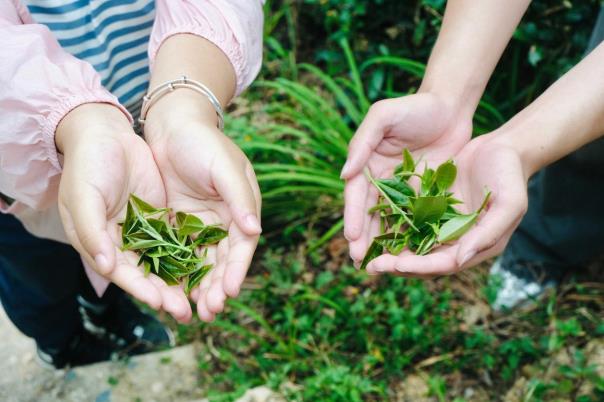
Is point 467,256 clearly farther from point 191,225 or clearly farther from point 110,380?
point 110,380

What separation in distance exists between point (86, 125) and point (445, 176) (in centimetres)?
84

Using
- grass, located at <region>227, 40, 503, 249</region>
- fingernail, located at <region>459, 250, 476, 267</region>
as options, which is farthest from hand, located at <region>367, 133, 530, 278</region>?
grass, located at <region>227, 40, 503, 249</region>

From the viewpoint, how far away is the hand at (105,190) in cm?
126

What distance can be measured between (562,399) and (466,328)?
0.38m

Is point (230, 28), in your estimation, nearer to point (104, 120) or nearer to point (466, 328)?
point (104, 120)

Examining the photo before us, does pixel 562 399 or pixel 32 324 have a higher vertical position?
pixel 562 399

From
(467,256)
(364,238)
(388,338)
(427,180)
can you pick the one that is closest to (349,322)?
(388,338)

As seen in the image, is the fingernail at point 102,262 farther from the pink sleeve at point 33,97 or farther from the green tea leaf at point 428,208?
the green tea leaf at point 428,208

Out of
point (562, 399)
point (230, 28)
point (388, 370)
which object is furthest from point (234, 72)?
point (562, 399)

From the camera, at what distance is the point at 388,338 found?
2.09 metres

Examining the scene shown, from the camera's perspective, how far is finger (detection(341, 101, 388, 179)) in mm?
1534

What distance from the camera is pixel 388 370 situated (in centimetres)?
202

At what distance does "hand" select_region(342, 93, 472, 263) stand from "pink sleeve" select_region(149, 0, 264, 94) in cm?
37

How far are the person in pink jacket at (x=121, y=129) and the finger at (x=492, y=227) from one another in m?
0.45
